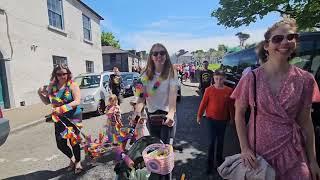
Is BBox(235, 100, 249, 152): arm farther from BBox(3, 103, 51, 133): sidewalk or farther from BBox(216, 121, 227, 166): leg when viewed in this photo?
BBox(3, 103, 51, 133): sidewalk

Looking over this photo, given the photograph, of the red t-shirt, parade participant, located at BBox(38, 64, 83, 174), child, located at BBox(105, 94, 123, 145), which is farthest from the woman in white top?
child, located at BBox(105, 94, 123, 145)

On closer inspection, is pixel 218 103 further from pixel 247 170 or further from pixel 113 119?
pixel 247 170

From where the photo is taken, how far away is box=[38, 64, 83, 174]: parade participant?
4754 millimetres

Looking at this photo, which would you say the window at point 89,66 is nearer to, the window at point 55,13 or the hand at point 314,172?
the window at point 55,13

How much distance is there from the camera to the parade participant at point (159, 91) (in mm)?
3402

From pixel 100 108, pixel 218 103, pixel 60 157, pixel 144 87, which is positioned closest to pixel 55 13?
pixel 100 108

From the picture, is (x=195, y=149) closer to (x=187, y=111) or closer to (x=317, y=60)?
(x=317, y=60)

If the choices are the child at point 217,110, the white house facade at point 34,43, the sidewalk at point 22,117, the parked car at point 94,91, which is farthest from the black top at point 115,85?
the child at point 217,110

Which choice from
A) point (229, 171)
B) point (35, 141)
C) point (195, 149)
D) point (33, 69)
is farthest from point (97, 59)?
point (229, 171)

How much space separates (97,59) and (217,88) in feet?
77.3

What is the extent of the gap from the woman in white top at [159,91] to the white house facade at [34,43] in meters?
11.7

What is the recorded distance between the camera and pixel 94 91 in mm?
11250

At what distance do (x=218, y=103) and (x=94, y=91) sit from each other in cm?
732

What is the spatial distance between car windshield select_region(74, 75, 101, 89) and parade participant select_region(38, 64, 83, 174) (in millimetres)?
6938
